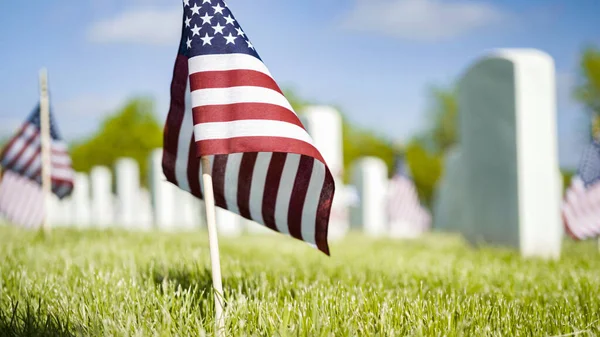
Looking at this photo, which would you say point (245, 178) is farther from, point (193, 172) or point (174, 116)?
point (174, 116)

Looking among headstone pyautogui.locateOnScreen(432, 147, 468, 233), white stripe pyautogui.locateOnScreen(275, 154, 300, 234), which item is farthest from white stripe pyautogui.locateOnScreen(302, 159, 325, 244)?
headstone pyautogui.locateOnScreen(432, 147, 468, 233)

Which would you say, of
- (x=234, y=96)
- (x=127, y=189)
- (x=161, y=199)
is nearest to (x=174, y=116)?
(x=234, y=96)

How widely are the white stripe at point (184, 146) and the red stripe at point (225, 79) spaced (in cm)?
46

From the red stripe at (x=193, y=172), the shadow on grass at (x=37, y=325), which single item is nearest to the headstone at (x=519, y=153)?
the red stripe at (x=193, y=172)

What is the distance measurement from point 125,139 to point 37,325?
102 feet

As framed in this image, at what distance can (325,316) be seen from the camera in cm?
266

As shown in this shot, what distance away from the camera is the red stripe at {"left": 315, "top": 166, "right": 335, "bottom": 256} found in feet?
9.48

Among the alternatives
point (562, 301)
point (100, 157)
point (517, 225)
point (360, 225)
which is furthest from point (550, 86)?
point (100, 157)

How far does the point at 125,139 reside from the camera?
108 feet

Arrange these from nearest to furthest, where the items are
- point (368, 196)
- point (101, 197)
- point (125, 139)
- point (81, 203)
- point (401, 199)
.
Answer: point (401, 199)
point (368, 196)
point (101, 197)
point (81, 203)
point (125, 139)

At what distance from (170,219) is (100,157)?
19907 mm

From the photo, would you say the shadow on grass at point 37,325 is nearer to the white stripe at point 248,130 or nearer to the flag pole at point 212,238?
the flag pole at point 212,238

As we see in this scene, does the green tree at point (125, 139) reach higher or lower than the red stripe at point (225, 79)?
higher

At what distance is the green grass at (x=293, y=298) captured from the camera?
261cm
